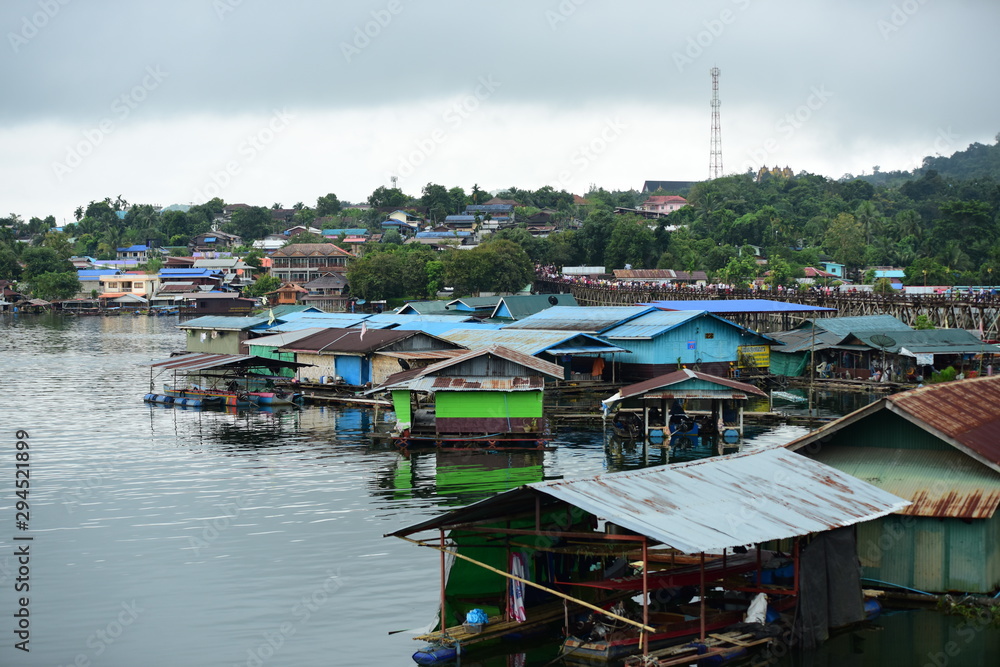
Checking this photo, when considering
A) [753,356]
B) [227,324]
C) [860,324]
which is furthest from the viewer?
[227,324]

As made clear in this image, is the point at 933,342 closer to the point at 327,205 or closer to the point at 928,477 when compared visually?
the point at 928,477

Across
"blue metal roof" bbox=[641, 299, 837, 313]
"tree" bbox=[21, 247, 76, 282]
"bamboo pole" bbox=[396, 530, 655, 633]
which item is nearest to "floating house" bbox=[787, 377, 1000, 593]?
"bamboo pole" bbox=[396, 530, 655, 633]

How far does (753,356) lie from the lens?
149 feet

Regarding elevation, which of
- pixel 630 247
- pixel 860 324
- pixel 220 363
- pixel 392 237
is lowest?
pixel 220 363

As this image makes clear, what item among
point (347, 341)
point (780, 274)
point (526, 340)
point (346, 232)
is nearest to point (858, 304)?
point (526, 340)

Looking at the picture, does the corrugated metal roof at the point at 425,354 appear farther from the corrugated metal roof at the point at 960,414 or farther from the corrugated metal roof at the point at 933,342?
the corrugated metal roof at the point at 960,414

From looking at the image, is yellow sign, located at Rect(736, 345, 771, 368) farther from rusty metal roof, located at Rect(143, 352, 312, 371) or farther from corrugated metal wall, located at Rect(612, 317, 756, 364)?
rusty metal roof, located at Rect(143, 352, 312, 371)

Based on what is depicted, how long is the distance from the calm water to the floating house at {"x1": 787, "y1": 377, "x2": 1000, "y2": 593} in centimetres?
92

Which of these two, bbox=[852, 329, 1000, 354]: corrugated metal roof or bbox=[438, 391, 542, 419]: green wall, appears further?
bbox=[852, 329, 1000, 354]: corrugated metal roof

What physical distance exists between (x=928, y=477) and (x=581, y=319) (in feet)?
103

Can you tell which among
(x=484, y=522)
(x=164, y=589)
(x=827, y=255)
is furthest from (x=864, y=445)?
(x=827, y=255)

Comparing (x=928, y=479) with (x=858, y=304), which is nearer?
(x=928, y=479)

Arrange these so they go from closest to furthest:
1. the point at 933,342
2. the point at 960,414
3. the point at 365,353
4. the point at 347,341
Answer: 1. the point at 960,414
2. the point at 365,353
3. the point at 347,341
4. the point at 933,342

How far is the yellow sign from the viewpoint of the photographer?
4484 cm
